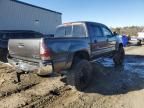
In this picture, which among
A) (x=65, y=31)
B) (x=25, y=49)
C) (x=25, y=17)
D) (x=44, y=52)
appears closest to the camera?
(x=44, y=52)

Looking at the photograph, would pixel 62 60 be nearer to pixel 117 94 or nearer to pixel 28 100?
pixel 28 100

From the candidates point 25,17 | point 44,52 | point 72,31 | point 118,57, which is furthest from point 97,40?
point 25,17

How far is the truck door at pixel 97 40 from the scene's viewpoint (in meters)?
7.86

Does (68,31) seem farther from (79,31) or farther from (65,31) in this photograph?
(79,31)

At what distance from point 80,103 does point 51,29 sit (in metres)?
17.4

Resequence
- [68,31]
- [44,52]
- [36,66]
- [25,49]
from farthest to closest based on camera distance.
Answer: [68,31] → [25,49] → [36,66] → [44,52]

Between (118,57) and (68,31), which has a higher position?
(68,31)

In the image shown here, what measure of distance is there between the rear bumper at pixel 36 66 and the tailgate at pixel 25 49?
0.44 ft

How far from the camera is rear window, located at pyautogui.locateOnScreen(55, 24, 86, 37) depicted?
25.7 feet

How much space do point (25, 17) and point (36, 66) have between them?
1299 centimetres

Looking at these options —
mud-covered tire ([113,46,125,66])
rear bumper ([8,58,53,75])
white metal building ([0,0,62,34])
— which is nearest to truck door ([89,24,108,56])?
mud-covered tire ([113,46,125,66])

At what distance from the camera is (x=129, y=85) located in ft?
24.8

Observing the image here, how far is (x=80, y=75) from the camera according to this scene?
6902 mm

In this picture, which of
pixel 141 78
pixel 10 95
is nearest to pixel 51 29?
pixel 141 78
